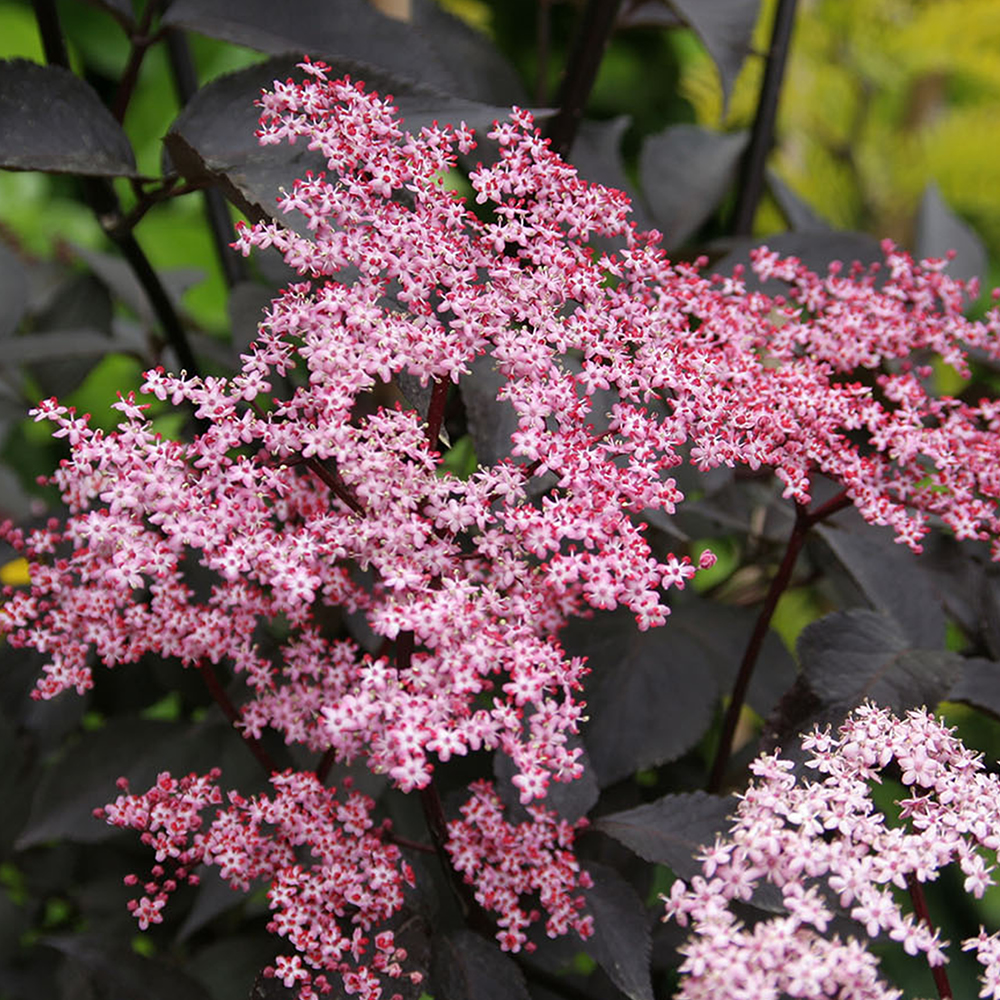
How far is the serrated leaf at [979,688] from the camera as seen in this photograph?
541 millimetres

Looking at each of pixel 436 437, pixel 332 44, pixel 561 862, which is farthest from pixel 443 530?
pixel 332 44

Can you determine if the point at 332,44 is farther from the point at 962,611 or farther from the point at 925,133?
the point at 925,133

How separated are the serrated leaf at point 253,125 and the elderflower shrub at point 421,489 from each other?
0.06 ft

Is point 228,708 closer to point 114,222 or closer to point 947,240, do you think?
point 114,222

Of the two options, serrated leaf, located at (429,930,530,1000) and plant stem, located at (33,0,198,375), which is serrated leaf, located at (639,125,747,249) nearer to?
plant stem, located at (33,0,198,375)

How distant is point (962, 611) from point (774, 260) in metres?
0.27

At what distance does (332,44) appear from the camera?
53cm

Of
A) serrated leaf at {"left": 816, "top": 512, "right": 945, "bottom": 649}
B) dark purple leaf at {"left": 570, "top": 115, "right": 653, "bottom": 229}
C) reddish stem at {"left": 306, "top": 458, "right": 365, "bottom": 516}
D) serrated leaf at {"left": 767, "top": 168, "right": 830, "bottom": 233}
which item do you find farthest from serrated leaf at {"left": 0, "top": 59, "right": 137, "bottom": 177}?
serrated leaf at {"left": 767, "top": 168, "right": 830, "bottom": 233}

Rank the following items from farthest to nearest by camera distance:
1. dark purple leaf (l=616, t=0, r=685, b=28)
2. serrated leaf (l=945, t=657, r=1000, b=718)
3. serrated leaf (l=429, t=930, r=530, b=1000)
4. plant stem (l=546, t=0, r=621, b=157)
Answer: dark purple leaf (l=616, t=0, r=685, b=28), plant stem (l=546, t=0, r=621, b=157), serrated leaf (l=945, t=657, r=1000, b=718), serrated leaf (l=429, t=930, r=530, b=1000)

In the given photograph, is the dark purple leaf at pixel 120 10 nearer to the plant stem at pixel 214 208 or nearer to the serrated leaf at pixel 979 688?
the plant stem at pixel 214 208

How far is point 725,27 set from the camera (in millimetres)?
636

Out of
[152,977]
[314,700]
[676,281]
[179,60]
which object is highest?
[179,60]

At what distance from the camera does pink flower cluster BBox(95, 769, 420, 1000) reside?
0.40m

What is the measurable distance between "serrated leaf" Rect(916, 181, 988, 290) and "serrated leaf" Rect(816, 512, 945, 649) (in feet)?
1.16
